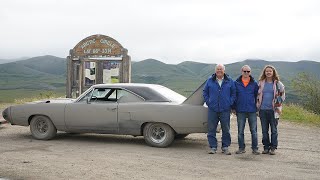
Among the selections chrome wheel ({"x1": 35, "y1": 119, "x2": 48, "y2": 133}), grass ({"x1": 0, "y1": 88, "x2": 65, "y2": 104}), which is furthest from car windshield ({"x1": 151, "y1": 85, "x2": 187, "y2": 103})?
grass ({"x1": 0, "y1": 88, "x2": 65, "y2": 104})

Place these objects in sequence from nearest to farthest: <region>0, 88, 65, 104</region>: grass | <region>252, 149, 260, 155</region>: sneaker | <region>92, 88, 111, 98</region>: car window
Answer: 1. <region>252, 149, 260, 155</region>: sneaker
2. <region>92, 88, 111, 98</region>: car window
3. <region>0, 88, 65, 104</region>: grass

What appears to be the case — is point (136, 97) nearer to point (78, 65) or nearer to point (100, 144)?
point (100, 144)

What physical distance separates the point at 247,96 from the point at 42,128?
5.06 m

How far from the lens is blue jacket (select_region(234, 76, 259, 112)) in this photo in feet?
26.9

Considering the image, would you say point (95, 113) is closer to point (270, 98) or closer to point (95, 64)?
point (270, 98)

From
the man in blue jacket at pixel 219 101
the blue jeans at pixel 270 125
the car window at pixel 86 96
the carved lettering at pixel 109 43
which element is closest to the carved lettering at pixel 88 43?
the carved lettering at pixel 109 43

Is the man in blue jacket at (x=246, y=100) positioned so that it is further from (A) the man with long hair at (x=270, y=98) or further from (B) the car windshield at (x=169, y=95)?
(B) the car windshield at (x=169, y=95)

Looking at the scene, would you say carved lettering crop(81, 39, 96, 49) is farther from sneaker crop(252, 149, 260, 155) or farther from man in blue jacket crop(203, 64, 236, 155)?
sneaker crop(252, 149, 260, 155)

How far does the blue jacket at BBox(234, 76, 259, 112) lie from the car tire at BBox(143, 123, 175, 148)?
1.57 meters

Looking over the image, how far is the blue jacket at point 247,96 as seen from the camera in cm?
819

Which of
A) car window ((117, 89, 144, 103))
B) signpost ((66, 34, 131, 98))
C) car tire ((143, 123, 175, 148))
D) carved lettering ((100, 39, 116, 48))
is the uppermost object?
carved lettering ((100, 39, 116, 48))

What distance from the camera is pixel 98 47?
17359mm

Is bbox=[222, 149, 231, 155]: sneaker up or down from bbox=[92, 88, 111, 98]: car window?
down

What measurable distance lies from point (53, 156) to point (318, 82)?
3273cm
